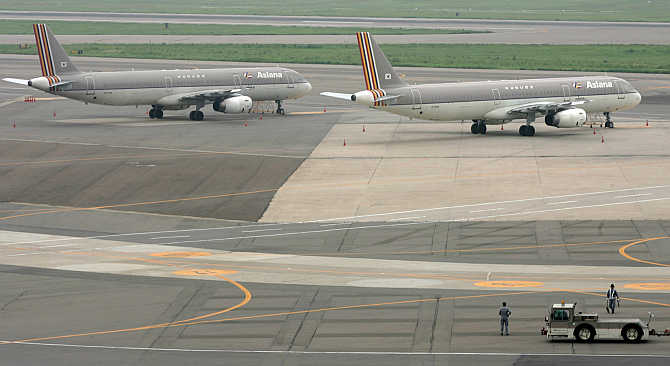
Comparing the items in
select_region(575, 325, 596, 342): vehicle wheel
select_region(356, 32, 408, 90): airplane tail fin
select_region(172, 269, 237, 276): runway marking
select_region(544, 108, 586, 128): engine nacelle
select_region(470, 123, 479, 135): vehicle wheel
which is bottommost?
select_region(172, 269, 237, 276): runway marking

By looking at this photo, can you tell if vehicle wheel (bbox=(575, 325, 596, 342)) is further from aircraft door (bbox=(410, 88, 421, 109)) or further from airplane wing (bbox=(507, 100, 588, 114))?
airplane wing (bbox=(507, 100, 588, 114))

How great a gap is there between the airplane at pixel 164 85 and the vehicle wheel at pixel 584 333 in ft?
248

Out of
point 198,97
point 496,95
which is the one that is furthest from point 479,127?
point 198,97

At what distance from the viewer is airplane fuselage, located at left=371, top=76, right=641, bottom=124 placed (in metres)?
97.9

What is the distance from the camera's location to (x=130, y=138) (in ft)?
340

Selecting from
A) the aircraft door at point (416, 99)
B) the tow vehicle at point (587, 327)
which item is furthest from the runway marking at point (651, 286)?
the aircraft door at point (416, 99)

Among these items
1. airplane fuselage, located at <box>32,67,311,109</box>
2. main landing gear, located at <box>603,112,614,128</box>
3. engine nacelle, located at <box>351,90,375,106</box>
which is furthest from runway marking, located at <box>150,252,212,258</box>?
main landing gear, located at <box>603,112,614,128</box>

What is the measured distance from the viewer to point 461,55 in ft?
606

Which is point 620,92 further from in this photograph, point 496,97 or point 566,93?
point 496,97

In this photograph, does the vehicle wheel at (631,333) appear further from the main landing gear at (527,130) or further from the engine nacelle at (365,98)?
the main landing gear at (527,130)

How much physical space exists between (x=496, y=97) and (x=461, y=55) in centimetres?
8457

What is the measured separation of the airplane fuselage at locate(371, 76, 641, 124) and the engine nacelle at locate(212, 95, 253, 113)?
2336cm

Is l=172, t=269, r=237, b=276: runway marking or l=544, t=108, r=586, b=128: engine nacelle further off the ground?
l=544, t=108, r=586, b=128: engine nacelle

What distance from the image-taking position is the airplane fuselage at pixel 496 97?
321 feet
